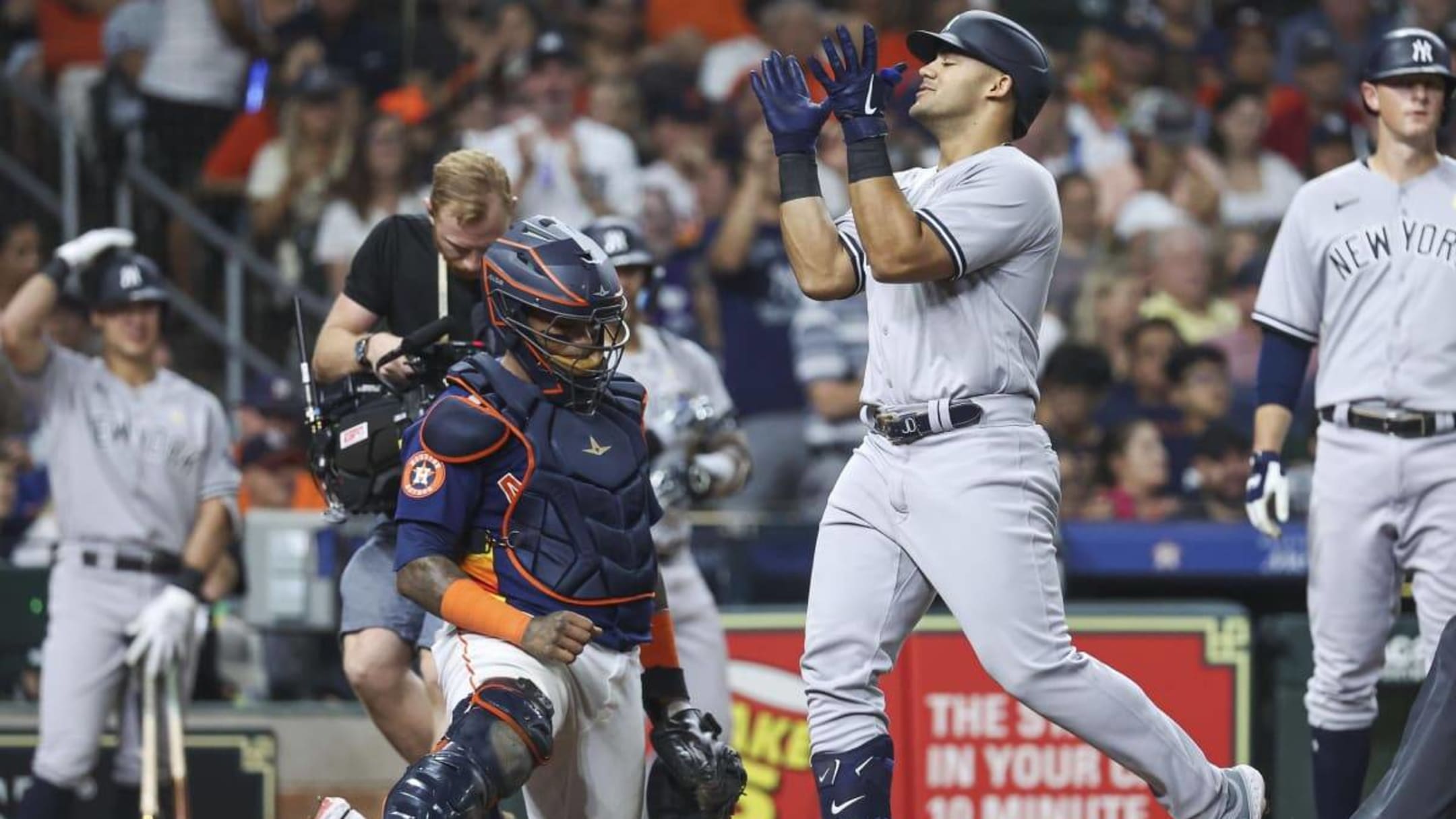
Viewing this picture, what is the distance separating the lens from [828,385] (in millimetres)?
9102

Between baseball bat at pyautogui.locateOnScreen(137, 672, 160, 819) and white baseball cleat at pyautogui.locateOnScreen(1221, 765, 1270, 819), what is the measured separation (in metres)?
3.42

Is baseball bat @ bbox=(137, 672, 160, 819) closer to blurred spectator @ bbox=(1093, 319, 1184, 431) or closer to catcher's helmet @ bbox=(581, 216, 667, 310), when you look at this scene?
catcher's helmet @ bbox=(581, 216, 667, 310)

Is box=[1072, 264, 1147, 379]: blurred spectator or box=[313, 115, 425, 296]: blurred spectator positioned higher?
box=[313, 115, 425, 296]: blurred spectator

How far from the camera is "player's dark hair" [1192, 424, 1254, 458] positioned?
867 cm

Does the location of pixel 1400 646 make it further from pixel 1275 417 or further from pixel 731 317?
pixel 731 317

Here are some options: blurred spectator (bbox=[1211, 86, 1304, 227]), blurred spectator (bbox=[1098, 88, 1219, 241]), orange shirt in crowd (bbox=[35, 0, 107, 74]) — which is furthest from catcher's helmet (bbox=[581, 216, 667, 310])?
orange shirt in crowd (bbox=[35, 0, 107, 74])

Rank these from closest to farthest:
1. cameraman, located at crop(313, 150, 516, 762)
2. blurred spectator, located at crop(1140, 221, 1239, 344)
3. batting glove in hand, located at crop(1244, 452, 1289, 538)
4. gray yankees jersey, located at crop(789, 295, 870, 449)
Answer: cameraman, located at crop(313, 150, 516, 762) → batting glove in hand, located at crop(1244, 452, 1289, 538) → gray yankees jersey, located at crop(789, 295, 870, 449) → blurred spectator, located at crop(1140, 221, 1239, 344)

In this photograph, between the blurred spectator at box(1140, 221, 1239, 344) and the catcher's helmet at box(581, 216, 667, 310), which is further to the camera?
the blurred spectator at box(1140, 221, 1239, 344)

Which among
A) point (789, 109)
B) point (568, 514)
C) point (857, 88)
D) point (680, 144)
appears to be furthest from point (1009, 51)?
point (680, 144)

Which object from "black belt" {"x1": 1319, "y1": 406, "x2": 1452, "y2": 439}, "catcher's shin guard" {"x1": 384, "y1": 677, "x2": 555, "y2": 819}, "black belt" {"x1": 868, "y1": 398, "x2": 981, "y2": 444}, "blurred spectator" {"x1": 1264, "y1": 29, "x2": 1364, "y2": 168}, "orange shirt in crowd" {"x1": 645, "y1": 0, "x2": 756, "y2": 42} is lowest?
"catcher's shin guard" {"x1": 384, "y1": 677, "x2": 555, "y2": 819}

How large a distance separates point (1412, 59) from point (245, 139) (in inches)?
277

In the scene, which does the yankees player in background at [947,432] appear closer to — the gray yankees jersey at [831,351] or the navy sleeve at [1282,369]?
the navy sleeve at [1282,369]

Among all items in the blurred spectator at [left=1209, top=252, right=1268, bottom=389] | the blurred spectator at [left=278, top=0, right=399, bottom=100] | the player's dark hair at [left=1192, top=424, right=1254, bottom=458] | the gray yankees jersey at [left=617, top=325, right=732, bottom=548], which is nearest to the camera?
the gray yankees jersey at [left=617, top=325, right=732, bottom=548]

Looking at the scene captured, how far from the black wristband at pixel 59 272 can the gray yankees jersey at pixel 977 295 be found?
3.29m
